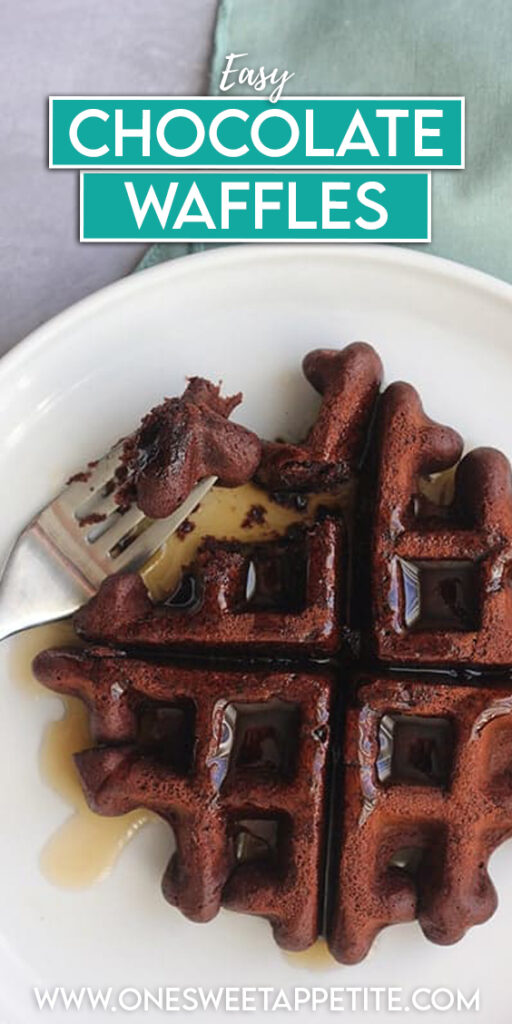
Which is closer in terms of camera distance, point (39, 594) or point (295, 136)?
point (39, 594)

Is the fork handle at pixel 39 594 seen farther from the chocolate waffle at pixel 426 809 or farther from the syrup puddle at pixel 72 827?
the chocolate waffle at pixel 426 809

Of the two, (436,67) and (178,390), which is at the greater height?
(436,67)

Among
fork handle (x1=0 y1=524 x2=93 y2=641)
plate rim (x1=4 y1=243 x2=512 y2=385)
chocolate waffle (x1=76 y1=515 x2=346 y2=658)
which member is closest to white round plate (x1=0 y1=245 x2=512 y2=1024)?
plate rim (x1=4 y1=243 x2=512 y2=385)

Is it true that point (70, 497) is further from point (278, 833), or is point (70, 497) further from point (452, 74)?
point (452, 74)

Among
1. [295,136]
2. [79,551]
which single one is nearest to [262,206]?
[295,136]

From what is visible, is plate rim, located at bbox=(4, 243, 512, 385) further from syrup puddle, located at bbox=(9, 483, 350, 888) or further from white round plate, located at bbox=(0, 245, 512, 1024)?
syrup puddle, located at bbox=(9, 483, 350, 888)

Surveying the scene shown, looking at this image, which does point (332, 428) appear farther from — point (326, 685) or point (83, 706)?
point (83, 706)

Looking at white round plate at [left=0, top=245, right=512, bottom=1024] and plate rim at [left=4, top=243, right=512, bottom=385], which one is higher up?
plate rim at [left=4, top=243, right=512, bottom=385]

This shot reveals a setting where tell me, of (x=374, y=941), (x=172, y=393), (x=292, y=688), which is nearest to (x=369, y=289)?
(x=172, y=393)

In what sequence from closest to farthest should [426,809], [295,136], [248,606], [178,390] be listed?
[426,809] < [248,606] < [178,390] < [295,136]
